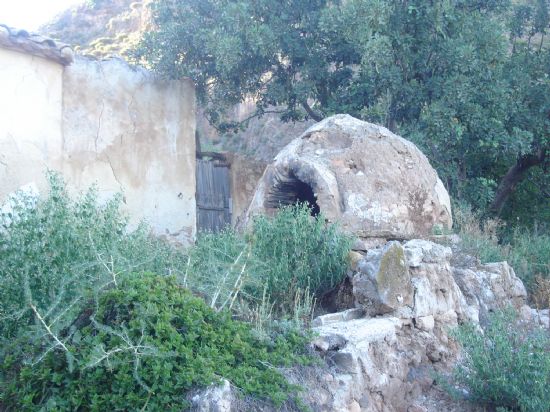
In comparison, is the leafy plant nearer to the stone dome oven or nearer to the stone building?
the stone dome oven

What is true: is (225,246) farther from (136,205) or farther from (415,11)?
(415,11)

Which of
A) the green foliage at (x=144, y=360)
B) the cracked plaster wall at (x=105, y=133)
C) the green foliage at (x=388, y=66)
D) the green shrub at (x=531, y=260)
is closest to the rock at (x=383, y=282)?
the green foliage at (x=144, y=360)

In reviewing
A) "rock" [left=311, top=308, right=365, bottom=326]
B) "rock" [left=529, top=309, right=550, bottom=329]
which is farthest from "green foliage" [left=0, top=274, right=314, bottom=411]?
"rock" [left=529, top=309, right=550, bottom=329]

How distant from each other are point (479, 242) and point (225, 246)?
10.1 feet

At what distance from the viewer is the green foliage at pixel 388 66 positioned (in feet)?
32.0

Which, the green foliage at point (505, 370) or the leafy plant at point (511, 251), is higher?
the leafy plant at point (511, 251)

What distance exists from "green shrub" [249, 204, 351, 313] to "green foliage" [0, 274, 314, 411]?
1561 mm

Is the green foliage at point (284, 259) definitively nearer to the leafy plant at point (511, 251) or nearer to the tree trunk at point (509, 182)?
the leafy plant at point (511, 251)

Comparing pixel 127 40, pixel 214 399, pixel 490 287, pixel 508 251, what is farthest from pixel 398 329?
pixel 127 40

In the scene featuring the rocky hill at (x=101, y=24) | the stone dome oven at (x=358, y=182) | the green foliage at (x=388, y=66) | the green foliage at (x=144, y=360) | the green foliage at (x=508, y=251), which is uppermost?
the rocky hill at (x=101, y=24)

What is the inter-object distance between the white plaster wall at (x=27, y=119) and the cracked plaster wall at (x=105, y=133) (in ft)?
0.03

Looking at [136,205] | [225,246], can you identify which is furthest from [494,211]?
[225,246]

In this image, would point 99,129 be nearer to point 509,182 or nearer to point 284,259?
point 284,259

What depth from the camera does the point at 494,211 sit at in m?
11.6
